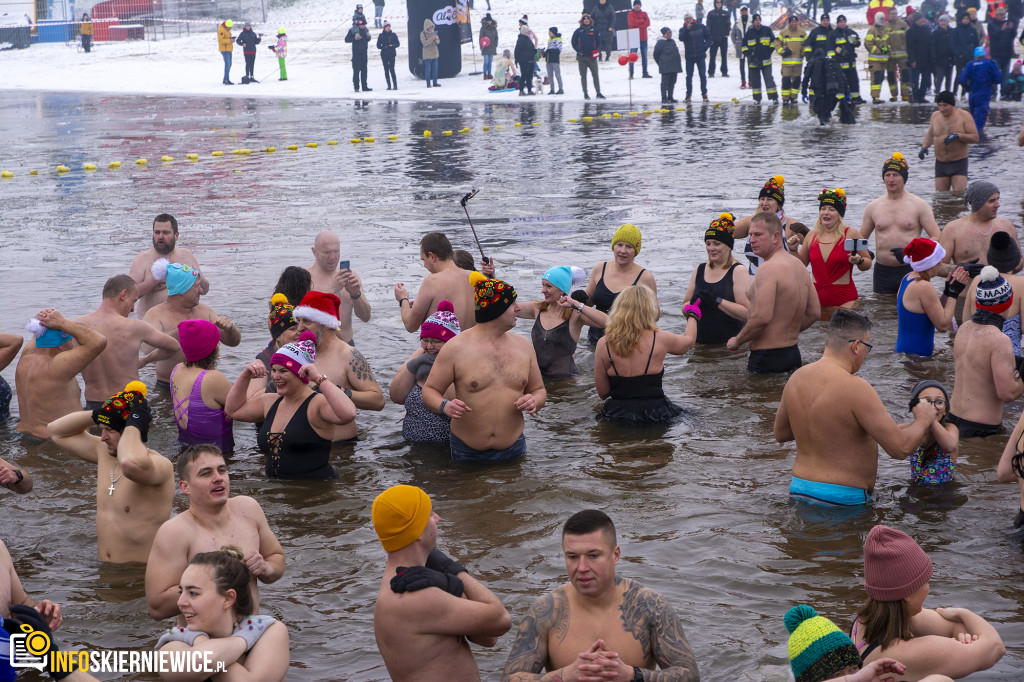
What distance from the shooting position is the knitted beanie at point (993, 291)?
21.2 feet

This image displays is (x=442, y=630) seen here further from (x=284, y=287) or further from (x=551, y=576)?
(x=284, y=287)

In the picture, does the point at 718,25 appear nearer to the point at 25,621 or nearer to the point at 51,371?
the point at 51,371

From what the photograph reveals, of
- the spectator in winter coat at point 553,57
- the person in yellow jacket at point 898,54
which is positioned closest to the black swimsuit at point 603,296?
the person in yellow jacket at point 898,54

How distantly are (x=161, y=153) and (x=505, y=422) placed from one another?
768 inches

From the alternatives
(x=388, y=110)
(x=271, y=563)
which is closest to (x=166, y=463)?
(x=271, y=563)

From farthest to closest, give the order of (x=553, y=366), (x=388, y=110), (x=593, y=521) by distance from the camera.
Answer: (x=388, y=110) → (x=553, y=366) → (x=593, y=521)

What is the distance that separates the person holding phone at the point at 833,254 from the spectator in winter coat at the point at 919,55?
55.1 ft

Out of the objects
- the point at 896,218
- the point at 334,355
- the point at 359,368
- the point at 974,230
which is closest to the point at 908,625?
the point at 359,368

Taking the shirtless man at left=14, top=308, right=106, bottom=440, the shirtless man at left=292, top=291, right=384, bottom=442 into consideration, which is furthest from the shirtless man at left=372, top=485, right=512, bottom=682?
the shirtless man at left=14, top=308, right=106, bottom=440

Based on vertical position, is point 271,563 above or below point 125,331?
below

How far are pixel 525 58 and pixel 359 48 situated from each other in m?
6.23

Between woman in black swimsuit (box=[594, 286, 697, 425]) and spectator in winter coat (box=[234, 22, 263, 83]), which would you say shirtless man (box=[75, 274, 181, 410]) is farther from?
spectator in winter coat (box=[234, 22, 263, 83])

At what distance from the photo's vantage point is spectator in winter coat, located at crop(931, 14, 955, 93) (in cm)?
2444

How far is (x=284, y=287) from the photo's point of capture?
792 centimetres
